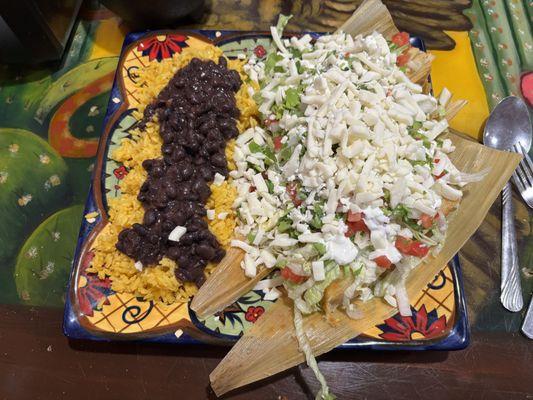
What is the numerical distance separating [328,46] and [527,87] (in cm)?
149

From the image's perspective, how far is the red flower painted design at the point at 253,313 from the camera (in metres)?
1.87

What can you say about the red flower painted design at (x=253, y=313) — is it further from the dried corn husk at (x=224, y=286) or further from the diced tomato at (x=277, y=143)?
the diced tomato at (x=277, y=143)

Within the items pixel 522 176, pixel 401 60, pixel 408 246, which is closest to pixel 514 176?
pixel 522 176

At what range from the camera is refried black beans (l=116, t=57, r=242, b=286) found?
1.86 meters

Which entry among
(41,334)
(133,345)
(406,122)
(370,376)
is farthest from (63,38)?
(370,376)

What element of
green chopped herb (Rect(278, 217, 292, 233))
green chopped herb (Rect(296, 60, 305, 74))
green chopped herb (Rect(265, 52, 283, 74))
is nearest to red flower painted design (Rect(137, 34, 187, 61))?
green chopped herb (Rect(265, 52, 283, 74))

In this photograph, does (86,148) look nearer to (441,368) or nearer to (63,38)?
(63,38)

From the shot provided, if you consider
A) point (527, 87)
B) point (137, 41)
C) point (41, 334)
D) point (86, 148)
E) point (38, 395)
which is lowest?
point (38, 395)

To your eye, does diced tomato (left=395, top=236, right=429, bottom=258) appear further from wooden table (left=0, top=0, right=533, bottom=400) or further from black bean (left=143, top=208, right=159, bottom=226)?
black bean (left=143, top=208, right=159, bottom=226)

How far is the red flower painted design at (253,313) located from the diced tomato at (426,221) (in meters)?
0.83

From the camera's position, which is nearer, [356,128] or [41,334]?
[356,128]

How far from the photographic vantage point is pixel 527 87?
2736mm

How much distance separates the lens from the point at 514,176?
239 centimetres

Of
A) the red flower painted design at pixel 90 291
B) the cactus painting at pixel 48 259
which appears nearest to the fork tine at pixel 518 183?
the red flower painted design at pixel 90 291
